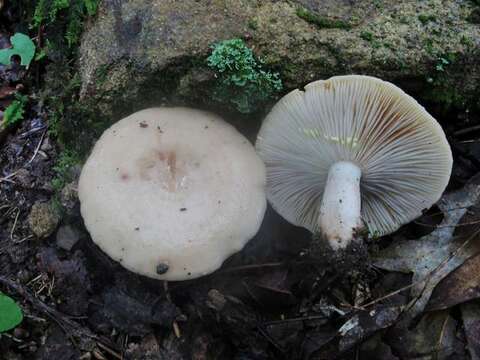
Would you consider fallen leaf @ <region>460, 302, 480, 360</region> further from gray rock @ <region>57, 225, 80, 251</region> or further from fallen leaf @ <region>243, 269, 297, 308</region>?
gray rock @ <region>57, 225, 80, 251</region>

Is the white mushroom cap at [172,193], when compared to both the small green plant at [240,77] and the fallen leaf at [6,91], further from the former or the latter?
the fallen leaf at [6,91]

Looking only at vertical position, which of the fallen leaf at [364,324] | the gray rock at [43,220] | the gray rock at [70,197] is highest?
the gray rock at [70,197]

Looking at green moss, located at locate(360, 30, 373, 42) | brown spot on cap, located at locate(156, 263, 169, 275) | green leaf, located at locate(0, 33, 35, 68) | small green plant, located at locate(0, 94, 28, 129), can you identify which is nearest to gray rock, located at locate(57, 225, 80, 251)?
brown spot on cap, located at locate(156, 263, 169, 275)

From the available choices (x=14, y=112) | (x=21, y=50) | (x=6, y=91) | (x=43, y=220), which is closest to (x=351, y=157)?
(x=43, y=220)

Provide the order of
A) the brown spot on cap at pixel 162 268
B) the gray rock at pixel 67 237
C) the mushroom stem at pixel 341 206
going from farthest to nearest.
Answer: the gray rock at pixel 67 237 < the mushroom stem at pixel 341 206 < the brown spot on cap at pixel 162 268

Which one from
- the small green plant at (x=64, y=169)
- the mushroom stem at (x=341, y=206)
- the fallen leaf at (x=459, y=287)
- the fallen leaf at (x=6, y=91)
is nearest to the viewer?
the fallen leaf at (x=459, y=287)

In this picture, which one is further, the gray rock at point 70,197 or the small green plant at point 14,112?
the small green plant at point 14,112

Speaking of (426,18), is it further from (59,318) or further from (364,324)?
(59,318)

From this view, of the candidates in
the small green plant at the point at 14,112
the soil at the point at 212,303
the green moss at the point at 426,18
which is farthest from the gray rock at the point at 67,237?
the green moss at the point at 426,18
